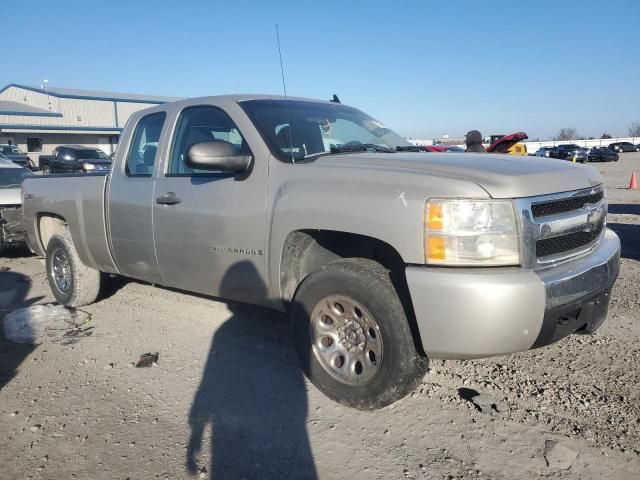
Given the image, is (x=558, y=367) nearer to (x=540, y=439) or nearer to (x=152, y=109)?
(x=540, y=439)

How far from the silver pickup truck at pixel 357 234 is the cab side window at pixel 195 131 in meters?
0.02

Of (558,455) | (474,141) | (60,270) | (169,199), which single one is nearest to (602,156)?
(474,141)

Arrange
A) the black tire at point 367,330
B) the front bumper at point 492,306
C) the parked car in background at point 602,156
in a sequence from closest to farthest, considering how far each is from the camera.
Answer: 1. the front bumper at point 492,306
2. the black tire at point 367,330
3. the parked car in background at point 602,156

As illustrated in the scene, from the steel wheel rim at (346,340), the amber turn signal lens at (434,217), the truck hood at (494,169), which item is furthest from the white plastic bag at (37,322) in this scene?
the amber turn signal lens at (434,217)

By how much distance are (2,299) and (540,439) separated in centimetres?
564

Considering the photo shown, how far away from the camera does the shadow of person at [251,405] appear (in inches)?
106

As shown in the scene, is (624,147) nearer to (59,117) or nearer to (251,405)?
(59,117)

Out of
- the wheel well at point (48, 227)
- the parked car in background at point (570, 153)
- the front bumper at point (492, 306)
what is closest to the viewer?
the front bumper at point (492, 306)

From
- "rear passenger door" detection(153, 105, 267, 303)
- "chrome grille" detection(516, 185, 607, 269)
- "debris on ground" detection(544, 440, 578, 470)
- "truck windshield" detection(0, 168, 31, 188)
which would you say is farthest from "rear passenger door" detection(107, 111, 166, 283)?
Result: "truck windshield" detection(0, 168, 31, 188)

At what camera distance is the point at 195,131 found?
4.16m

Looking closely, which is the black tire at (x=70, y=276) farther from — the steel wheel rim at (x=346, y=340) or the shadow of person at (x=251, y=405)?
the steel wheel rim at (x=346, y=340)

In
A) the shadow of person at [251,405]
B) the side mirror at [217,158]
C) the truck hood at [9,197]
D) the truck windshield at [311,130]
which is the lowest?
the shadow of person at [251,405]

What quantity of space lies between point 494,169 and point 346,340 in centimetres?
132

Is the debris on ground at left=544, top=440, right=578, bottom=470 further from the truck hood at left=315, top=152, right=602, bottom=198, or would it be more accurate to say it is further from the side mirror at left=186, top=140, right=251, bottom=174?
the side mirror at left=186, top=140, right=251, bottom=174
